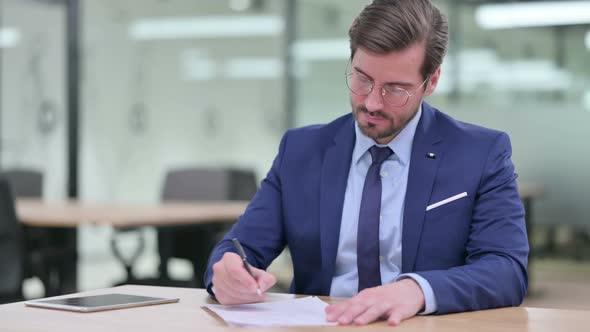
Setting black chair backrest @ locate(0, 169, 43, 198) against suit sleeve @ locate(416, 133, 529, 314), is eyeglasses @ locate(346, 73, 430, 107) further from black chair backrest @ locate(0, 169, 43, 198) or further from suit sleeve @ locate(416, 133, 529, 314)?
black chair backrest @ locate(0, 169, 43, 198)

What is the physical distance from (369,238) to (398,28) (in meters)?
0.48

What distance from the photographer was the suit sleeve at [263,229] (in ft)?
7.00

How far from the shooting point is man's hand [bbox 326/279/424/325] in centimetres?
157

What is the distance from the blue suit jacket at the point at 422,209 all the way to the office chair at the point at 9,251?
6.94 ft

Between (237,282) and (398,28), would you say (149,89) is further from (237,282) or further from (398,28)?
(237,282)

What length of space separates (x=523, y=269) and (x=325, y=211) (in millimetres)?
471

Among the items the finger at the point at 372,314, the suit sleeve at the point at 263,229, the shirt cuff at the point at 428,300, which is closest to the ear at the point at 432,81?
the suit sleeve at the point at 263,229

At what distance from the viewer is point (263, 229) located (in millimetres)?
2146

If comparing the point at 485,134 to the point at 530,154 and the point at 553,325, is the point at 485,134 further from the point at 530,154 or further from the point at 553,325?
the point at 530,154

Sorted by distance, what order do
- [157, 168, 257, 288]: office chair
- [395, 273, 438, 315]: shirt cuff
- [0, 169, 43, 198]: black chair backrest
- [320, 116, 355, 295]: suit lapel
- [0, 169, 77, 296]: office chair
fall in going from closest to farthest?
[395, 273, 438, 315]: shirt cuff
[320, 116, 355, 295]: suit lapel
[0, 169, 77, 296]: office chair
[157, 168, 257, 288]: office chair
[0, 169, 43, 198]: black chair backrest

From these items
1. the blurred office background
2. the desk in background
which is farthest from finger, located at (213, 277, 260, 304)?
the blurred office background

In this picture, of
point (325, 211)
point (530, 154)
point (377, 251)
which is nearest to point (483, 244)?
point (377, 251)

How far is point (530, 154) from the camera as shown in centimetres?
596

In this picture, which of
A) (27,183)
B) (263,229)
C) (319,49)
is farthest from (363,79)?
Result: (319,49)
